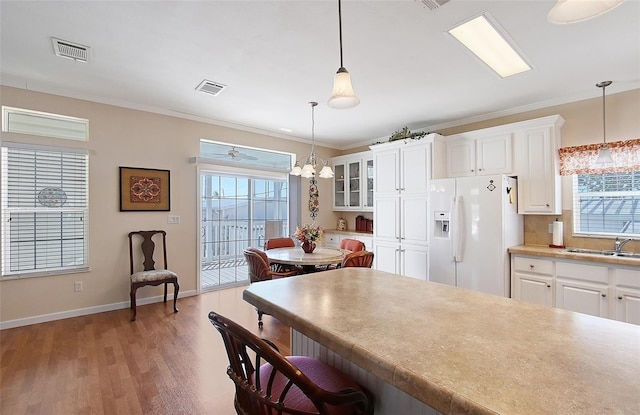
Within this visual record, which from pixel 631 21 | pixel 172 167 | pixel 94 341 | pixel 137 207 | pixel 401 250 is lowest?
pixel 94 341

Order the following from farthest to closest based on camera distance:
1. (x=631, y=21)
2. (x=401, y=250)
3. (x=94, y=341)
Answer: (x=401, y=250)
(x=94, y=341)
(x=631, y=21)

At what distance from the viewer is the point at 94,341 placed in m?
2.99

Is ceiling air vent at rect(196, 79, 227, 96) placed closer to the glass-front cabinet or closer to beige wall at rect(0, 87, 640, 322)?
beige wall at rect(0, 87, 640, 322)

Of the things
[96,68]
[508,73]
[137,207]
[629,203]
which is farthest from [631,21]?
[137,207]

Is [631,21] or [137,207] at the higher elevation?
[631,21]

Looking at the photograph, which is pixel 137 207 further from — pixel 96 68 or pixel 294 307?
pixel 294 307

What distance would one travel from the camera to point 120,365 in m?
2.54

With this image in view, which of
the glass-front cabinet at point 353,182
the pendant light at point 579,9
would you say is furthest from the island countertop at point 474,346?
the glass-front cabinet at point 353,182

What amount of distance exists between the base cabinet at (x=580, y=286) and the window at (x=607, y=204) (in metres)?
0.73

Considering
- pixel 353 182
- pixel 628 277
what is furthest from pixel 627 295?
Answer: pixel 353 182

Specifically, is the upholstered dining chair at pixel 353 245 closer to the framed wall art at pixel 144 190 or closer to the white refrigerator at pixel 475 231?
the white refrigerator at pixel 475 231

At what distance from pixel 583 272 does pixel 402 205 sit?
2.26 m

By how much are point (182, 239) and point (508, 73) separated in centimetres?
460

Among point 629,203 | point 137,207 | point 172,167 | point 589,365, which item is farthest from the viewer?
point 172,167
